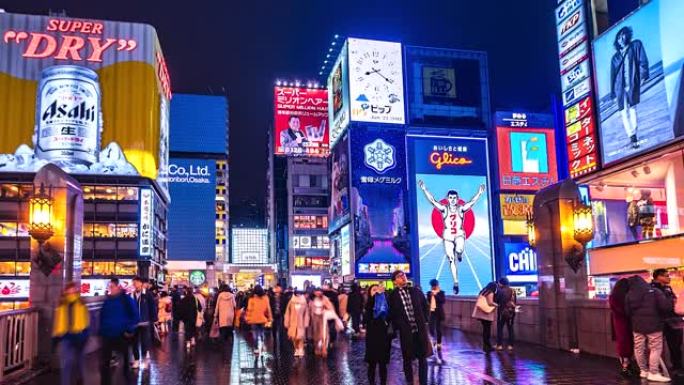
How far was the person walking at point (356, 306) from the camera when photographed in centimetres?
2105

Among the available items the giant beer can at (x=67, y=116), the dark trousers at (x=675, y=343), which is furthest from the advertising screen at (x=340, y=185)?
the dark trousers at (x=675, y=343)

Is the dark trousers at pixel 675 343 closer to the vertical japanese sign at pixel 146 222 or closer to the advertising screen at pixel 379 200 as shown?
the advertising screen at pixel 379 200

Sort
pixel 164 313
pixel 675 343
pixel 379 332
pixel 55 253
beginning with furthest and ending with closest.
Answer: pixel 164 313
pixel 55 253
pixel 675 343
pixel 379 332

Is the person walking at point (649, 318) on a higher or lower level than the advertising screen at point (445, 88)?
lower

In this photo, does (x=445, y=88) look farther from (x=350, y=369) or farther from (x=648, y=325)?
(x=648, y=325)

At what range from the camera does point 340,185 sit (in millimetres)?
56812

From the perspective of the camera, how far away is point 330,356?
1524cm

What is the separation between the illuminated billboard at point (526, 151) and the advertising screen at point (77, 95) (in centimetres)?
3539

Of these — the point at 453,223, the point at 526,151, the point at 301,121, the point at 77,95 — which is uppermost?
the point at 301,121

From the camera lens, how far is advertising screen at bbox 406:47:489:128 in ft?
183

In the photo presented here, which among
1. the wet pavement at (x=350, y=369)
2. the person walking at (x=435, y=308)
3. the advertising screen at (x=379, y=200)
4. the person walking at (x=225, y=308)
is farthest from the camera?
the advertising screen at (x=379, y=200)

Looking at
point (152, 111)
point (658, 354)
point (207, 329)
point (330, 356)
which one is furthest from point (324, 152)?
point (658, 354)

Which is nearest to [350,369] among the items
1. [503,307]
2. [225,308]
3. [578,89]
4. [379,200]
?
[503,307]

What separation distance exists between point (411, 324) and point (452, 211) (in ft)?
149
